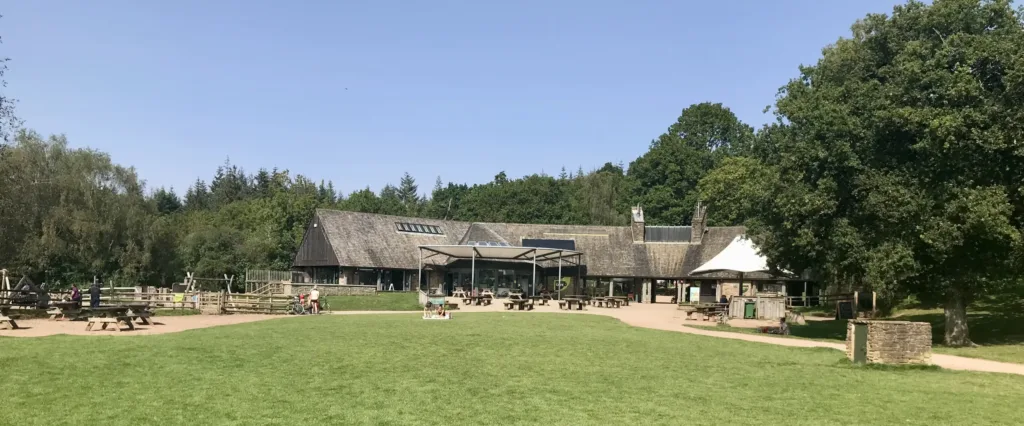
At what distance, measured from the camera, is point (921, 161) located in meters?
21.5

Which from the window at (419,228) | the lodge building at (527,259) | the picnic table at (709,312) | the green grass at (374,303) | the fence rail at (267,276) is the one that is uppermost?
the window at (419,228)

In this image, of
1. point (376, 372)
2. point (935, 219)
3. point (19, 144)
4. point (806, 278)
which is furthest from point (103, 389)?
point (19, 144)

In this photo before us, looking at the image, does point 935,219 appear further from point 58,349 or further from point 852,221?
point 58,349

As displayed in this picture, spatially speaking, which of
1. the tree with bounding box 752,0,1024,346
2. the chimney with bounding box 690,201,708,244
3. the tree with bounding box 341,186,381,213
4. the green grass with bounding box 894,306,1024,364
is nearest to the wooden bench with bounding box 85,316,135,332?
the tree with bounding box 752,0,1024,346

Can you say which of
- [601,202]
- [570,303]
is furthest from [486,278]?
[601,202]

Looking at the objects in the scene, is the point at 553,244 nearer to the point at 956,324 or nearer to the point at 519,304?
the point at 519,304

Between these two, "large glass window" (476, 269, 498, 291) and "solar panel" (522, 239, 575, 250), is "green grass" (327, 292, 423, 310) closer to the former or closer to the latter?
"large glass window" (476, 269, 498, 291)

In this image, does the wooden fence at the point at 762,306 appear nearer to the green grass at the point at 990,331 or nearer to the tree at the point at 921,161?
the green grass at the point at 990,331

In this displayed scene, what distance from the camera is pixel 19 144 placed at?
50.3 meters

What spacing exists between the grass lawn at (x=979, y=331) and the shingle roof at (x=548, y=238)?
2135 cm

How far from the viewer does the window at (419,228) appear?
60219 millimetres

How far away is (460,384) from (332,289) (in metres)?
36.6

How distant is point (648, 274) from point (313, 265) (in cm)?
2412

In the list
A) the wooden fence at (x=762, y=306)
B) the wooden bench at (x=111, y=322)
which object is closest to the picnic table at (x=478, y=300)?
the wooden fence at (x=762, y=306)
